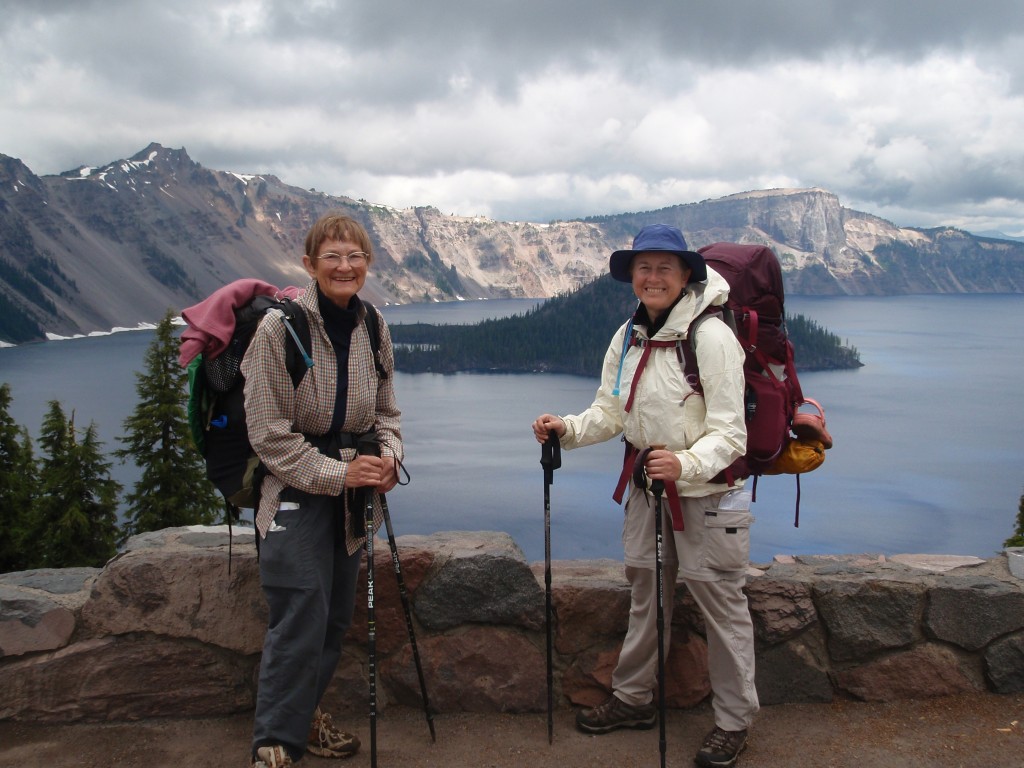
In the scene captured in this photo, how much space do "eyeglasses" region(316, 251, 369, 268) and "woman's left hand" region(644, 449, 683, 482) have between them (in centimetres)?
130

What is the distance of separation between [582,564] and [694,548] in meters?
0.99

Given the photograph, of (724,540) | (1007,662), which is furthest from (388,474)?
(1007,662)

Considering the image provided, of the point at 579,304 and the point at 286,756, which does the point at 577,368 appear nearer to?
the point at 579,304

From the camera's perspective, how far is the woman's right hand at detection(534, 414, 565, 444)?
3455mm

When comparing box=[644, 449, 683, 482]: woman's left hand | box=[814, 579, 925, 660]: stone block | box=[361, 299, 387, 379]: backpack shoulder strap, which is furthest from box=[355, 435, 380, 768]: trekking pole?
box=[814, 579, 925, 660]: stone block

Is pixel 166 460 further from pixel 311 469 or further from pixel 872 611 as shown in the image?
pixel 872 611

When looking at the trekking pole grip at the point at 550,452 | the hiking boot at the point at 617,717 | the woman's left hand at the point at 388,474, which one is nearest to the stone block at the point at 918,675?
the hiking boot at the point at 617,717

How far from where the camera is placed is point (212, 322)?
2936 mm

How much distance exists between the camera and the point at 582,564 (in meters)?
4.14

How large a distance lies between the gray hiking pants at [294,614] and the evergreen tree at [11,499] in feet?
67.7

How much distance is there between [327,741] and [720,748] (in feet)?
5.16

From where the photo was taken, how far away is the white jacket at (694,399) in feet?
9.87

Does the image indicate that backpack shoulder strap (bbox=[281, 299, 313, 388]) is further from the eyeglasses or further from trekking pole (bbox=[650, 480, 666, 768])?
trekking pole (bbox=[650, 480, 666, 768])

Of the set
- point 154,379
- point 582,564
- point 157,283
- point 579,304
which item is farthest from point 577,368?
point 157,283
